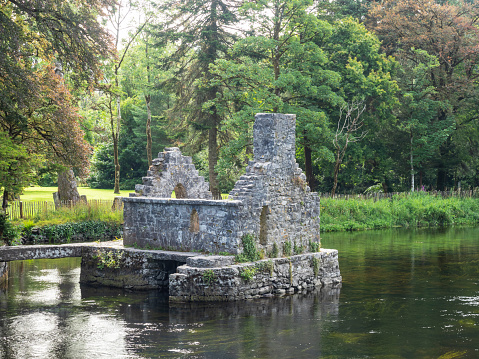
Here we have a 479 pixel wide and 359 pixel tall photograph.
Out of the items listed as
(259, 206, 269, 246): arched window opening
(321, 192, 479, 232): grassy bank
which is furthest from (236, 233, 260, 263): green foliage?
(321, 192, 479, 232): grassy bank

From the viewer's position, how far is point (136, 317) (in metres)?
15.5

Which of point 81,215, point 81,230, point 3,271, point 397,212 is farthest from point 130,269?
point 397,212

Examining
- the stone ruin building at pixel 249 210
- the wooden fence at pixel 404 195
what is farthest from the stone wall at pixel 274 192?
the wooden fence at pixel 404 195

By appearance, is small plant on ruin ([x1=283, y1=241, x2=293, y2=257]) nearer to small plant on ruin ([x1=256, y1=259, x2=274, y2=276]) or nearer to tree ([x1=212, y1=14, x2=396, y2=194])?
small plant on ruin ([x1=256, y1=259, x2=274, y2=276])

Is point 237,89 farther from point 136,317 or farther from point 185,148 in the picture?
point 136,317

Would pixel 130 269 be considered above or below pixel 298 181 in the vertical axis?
below

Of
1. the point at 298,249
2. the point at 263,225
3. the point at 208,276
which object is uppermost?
the point at 263,225

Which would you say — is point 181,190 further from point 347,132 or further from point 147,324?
point 347,132

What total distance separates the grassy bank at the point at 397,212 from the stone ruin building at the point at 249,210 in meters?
15.4

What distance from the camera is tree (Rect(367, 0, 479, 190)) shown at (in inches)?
1599

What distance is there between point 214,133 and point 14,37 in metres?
20.9

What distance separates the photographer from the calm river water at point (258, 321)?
42.0ft

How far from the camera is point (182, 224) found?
18000 mm

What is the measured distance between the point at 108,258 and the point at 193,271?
Answer: 403 centimetres
